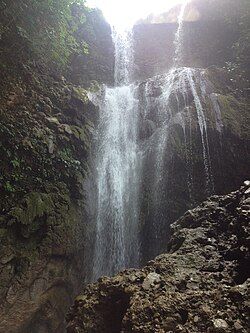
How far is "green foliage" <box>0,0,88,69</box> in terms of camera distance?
8.08 m

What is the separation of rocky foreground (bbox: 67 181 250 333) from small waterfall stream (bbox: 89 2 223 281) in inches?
134

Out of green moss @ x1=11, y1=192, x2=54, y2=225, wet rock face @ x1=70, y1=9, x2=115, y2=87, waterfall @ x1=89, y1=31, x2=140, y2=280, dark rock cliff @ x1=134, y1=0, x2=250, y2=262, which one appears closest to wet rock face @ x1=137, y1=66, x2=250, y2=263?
dark rock cliff @ x1=134, y1=0, x2=250, y2=262

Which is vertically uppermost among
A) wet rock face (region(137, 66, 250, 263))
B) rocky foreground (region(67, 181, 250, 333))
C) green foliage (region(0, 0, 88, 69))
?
green foliage (region(0, 0, 88, 69))

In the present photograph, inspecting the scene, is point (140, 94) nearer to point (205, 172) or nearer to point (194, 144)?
point (194, 144)

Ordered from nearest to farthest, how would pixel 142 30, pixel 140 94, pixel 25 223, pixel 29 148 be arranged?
pixel 25 223 < pixel 29 148 < pixel 140 94 < pixel 142 30

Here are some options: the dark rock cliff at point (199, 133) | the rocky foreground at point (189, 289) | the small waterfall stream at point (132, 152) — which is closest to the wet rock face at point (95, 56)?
the small waterfall stream at point (132, 152)

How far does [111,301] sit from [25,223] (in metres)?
3.34

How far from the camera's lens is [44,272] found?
262 inches

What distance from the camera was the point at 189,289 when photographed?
130 inches

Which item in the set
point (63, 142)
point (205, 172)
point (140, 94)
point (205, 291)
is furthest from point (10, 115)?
point (205, 291)

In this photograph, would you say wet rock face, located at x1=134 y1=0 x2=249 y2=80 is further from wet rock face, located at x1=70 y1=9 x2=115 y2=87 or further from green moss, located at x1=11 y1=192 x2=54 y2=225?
green moss, located at x1=11 y1=192 x2=54 y2=225

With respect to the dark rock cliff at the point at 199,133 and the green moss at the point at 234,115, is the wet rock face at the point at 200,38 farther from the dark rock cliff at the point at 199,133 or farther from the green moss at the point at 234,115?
the green moss at the point at 234,115

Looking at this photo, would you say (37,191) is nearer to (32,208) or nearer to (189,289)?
(32,208)

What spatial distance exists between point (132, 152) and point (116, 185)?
120 cm
